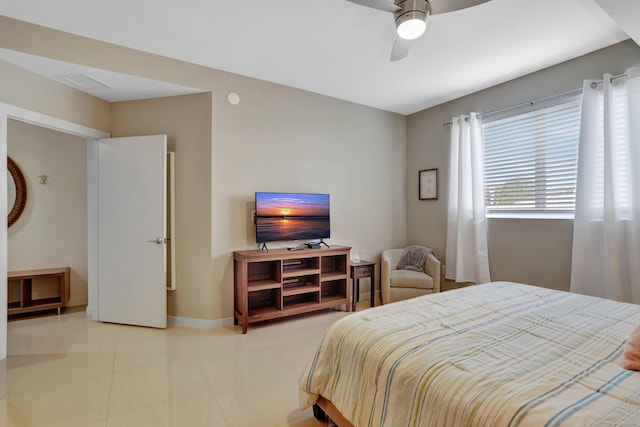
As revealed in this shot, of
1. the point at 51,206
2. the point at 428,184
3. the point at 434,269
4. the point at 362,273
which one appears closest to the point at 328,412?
the point at 362,273

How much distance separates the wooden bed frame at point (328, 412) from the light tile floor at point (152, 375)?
0.06 metres

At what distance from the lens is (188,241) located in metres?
3.29

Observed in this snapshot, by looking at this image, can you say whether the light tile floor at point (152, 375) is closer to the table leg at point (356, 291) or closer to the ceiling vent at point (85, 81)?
the table leg at point (356, 291)

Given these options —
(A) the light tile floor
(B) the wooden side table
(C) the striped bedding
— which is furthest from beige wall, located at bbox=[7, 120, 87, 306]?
(C) the striped bedding

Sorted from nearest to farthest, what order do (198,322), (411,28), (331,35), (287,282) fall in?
(411,28) < (331,35) < (198,322) < (287,282)

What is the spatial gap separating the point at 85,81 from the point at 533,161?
467cm

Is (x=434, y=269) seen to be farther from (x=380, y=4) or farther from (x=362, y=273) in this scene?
(x=380, y=4)

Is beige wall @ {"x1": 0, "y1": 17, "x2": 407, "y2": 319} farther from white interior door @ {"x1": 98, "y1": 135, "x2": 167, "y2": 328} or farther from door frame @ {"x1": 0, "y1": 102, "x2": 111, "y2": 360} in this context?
white interior door @ {"x1": 98, "y1": 135, "x2": 167, "y2": 328}

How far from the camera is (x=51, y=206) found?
12.6 ft

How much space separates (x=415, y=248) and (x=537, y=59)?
2461 mm

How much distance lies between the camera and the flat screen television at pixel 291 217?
331 centimetres

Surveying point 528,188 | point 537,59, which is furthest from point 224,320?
point 537,59

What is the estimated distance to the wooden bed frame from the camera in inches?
59.1

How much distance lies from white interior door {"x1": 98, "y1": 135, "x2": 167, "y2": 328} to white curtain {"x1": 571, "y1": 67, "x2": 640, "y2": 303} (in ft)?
13.5
